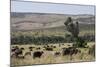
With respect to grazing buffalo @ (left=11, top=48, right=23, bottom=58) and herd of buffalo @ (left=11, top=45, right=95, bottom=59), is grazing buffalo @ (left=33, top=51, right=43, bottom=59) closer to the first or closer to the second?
herd of buffalo @ (left=11, top=45, right=95, bottom=59)

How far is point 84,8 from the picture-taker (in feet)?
9.01

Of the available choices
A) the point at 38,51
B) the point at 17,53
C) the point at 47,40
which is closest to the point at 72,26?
the point at 47,40

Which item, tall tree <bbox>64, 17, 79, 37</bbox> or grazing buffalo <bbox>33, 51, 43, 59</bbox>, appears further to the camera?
tall tree <bbox>64, 17, 79, 37</bbox>

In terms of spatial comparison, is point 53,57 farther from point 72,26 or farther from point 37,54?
point 72,26

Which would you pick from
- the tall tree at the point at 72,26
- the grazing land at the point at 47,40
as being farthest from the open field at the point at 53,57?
the tall tree at the point at 72,26

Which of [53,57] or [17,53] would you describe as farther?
[53,57]

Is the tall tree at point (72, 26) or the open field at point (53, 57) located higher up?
the tall tree at point (72, 26)

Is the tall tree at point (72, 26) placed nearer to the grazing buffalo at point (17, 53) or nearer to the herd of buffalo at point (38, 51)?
the herd of buffalo at point (38, 51)

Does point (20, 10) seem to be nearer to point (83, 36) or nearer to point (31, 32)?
point (31, 32)

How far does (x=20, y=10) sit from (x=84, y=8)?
87 cm

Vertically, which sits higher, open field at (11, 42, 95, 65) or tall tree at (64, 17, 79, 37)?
tall tree at (64, 17, 79, 37)

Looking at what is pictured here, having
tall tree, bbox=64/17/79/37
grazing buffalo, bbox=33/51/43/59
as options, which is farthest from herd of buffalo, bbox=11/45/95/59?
tall tree, bbox=64/17/79/37

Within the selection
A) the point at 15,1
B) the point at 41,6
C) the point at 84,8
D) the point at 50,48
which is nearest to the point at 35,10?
the point at 41,6
